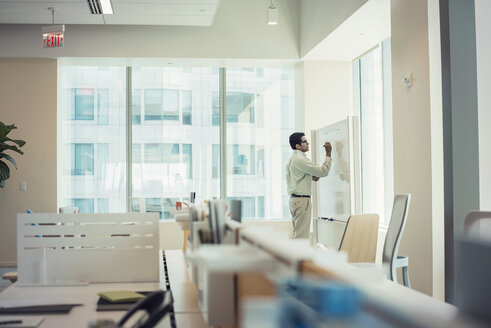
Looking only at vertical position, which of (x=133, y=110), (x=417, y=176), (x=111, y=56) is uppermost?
(x=111, y=56)

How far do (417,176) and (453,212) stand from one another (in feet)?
1.58

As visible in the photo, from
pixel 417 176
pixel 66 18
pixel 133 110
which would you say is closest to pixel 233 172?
pixel 133 110

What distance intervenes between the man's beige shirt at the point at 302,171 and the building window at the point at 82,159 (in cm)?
333

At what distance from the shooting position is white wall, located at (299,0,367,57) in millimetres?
5887

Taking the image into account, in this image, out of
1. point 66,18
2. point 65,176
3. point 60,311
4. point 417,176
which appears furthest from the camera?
point 65,176

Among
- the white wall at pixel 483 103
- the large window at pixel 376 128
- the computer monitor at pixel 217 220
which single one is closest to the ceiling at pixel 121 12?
the large window at pixel 376 128

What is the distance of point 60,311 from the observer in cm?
225

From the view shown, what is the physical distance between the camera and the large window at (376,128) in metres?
6.64

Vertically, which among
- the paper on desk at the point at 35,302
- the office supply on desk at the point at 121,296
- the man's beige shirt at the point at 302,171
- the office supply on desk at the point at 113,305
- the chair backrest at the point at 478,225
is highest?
the man's beige shirt at the point at 302,171

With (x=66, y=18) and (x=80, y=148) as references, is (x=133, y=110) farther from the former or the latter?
(x=66, y=18)

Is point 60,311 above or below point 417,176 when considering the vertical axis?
below

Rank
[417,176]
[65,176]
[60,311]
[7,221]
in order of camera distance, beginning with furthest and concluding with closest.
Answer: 1. [65,176]
2. [7,221]
3. [417,176]
4. [60,311]

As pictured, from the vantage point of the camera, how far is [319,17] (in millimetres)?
6824

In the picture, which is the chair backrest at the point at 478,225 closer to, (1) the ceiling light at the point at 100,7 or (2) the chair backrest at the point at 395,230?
(2) the chair backrest at the point at 395,230
